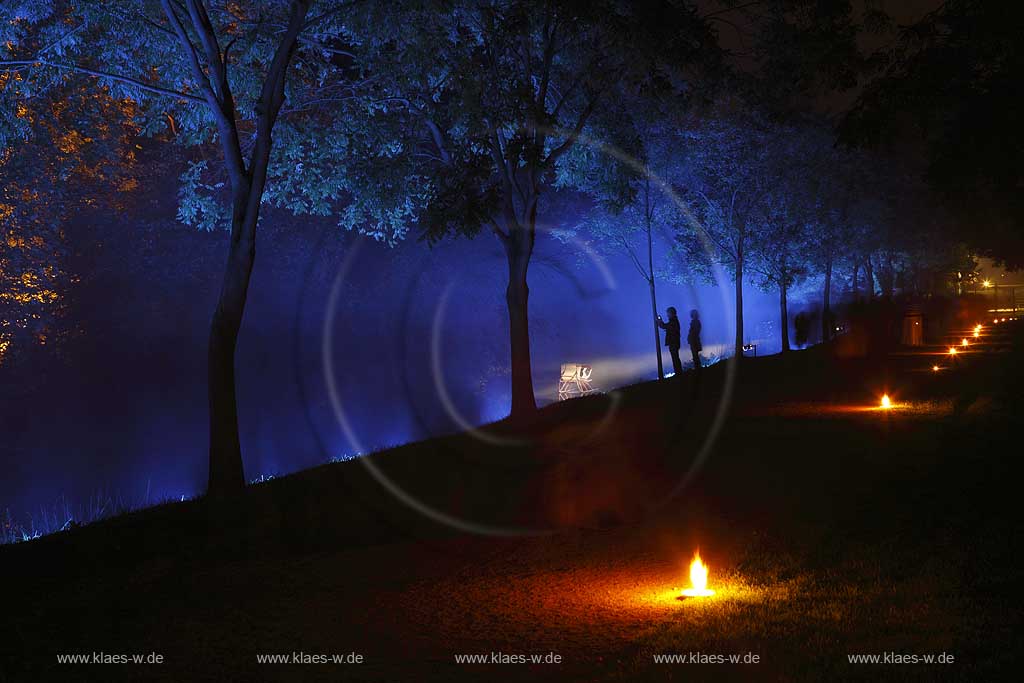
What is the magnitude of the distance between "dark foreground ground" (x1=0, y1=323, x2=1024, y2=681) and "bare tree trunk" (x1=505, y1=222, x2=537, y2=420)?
4.84 m

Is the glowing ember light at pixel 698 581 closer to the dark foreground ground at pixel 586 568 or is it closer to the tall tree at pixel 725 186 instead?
the dark foreground ground at pixel 586 568

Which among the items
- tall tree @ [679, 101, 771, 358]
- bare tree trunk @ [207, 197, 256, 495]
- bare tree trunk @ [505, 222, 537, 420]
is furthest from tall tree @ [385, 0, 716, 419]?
tall tree @ [679, 101, 771, 358]

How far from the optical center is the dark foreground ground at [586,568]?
218 inches

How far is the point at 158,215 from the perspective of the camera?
30.7 m

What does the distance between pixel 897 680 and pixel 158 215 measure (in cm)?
3042

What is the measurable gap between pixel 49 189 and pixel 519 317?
12416 millimetres

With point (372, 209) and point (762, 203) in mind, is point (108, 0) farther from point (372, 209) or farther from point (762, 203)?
point (762, 203)

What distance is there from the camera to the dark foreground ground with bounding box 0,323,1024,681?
554cm

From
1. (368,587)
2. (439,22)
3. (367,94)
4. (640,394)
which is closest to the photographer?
(368,587)

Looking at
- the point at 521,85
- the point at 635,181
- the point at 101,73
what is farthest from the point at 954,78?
the point at 635,181

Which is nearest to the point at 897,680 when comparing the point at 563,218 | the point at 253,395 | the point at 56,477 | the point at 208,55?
the point at 208,55

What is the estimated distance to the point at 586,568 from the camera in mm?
7793

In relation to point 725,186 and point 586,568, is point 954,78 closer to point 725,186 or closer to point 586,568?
point 586,568

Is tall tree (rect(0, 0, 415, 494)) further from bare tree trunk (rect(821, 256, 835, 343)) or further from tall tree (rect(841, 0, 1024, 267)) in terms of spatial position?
bare tree trunk (rect(821, 256, 835, 343))
